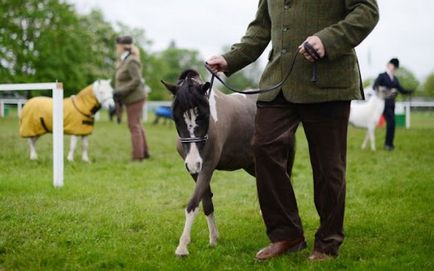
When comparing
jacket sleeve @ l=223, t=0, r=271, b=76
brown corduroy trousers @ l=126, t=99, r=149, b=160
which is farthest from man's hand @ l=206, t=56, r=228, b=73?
brown corduroy trousers @ l=126, t=99, r=149, b=160

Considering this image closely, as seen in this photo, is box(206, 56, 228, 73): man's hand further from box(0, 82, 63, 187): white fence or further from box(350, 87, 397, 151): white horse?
box(350, 87, 397, 151): white horse

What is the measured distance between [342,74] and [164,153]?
982 cm

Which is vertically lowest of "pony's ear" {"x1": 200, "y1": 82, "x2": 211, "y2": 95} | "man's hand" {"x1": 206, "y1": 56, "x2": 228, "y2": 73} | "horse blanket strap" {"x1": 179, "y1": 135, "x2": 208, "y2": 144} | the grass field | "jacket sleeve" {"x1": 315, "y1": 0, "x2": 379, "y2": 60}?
the grass field

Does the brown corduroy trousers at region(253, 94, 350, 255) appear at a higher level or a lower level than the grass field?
higher

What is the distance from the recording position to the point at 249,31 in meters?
5.02

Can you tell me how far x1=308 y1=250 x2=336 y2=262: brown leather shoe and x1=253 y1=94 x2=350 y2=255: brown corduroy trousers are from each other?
38 mm

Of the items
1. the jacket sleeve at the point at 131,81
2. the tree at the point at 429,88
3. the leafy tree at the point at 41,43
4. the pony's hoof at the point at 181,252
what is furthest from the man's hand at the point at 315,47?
the leafy tree at the point at 41,43

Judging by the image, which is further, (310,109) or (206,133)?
(206,133)

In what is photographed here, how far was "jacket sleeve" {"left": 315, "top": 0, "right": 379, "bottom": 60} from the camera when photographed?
4.07 meters

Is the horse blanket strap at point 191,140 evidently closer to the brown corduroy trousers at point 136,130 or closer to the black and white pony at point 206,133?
the black and white pony at point 206,133

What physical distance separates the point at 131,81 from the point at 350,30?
27.0 ft

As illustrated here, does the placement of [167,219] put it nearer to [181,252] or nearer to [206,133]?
[181,252]

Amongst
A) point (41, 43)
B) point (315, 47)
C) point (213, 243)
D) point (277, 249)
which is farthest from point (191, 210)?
point (41, 43)

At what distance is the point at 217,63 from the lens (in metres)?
4.91
